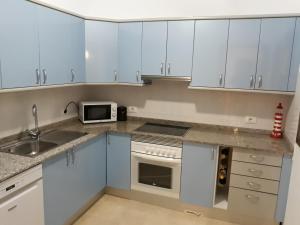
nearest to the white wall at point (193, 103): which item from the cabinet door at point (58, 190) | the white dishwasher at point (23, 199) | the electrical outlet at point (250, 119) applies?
the electrical outlet at point (250, 119)

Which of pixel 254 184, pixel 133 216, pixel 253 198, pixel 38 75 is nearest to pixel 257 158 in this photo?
pixel 254 184

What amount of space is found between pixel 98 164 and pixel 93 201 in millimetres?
456

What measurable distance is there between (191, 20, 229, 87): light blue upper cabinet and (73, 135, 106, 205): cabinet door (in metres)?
1.32

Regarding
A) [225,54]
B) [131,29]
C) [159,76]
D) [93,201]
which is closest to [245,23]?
[225,54]

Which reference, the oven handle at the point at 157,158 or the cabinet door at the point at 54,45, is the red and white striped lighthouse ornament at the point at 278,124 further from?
the cabinet door at the point at 54,45

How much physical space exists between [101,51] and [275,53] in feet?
6.04

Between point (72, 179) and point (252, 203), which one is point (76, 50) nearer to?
point (72, 179)

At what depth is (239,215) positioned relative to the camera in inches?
96.6

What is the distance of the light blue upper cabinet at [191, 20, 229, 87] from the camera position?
245 cm

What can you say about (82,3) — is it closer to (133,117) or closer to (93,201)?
(133,117)

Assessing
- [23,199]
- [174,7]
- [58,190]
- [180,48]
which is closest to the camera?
[23,199]

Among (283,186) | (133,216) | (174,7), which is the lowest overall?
(133,216)

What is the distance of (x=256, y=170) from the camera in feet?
7.52

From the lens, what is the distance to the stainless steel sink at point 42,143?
211cm
